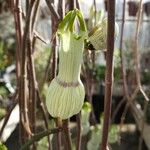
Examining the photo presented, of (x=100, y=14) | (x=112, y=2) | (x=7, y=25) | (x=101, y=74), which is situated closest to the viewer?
(x=112, y=2)

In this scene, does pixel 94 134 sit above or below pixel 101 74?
above

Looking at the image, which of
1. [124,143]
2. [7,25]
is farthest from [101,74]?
[7,25]

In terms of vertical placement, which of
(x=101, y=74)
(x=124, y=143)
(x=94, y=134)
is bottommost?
(x=124, y=143)

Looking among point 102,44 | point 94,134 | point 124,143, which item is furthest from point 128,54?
point 102,44

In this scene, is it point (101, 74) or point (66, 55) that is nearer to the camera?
point (66, 55)

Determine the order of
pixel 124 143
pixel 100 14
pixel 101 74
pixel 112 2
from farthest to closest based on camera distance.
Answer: pixel 101 74 < pixel 124 143 < pixel 100 14 < pixel 112 2

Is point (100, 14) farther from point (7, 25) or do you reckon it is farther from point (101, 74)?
point (7, 25)
